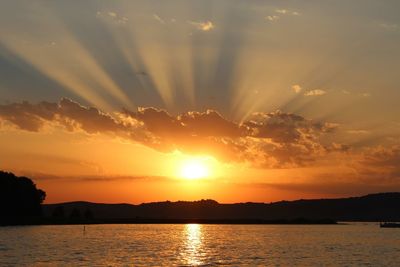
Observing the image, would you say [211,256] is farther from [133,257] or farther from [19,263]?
[19,263]

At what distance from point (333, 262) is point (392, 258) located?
62.5 ft

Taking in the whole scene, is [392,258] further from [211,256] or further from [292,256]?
[211,256]

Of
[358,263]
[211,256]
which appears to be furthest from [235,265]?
[358,263]

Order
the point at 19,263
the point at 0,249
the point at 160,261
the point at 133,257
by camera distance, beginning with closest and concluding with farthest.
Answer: the point at 19,263
the point at 160,261
the point at 133,257
the point at 0,249

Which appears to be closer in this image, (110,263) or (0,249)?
(110,263)

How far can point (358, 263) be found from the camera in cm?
9975

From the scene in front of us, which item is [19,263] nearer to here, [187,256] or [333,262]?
[187,256]

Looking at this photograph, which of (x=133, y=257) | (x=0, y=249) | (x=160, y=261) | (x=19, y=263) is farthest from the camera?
(x=0, y=249)

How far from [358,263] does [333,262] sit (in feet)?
14.6

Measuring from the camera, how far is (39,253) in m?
104

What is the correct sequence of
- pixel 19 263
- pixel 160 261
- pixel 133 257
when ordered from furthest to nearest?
pixel 133 257 → pixel 160 261 → pixel 19 263

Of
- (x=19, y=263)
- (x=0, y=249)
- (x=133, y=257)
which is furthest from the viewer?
(x=0, y=249)

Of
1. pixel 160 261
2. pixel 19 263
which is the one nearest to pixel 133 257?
pixel 160 261

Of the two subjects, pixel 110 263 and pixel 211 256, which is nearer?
pixel 110 263
